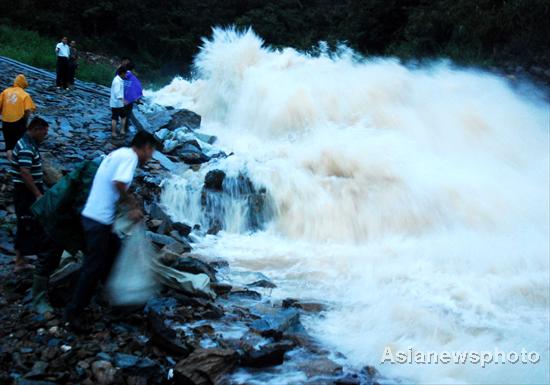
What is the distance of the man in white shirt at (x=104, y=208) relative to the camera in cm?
424

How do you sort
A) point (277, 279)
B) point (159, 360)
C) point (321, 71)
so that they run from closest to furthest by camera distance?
point (159, 360) → point (277, 279) → point (321, 71)

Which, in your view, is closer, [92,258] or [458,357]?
[92,258]

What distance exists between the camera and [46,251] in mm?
4746

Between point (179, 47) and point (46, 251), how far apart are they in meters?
30.1

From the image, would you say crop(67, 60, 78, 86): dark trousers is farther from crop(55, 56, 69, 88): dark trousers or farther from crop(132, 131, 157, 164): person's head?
crop(132, 131, 157, 164): person's head

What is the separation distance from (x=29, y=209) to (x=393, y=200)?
19.5 feet

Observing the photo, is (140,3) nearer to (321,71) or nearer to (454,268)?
(321,71)

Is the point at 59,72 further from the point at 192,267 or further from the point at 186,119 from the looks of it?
the point at 192,267

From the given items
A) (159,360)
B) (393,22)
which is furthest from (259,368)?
(393,22)

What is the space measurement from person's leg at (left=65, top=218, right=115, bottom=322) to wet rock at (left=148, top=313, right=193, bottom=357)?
641mm

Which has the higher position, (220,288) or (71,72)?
(71,72)

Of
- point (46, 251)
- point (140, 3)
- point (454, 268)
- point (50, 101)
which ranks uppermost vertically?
point (140, 3)

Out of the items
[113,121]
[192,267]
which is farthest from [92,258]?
[113,121]

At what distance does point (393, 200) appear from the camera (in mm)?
8984
